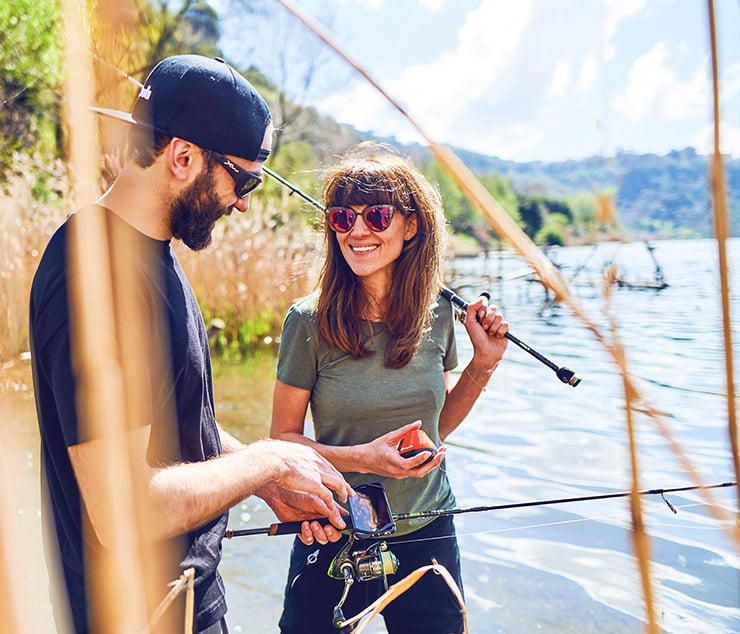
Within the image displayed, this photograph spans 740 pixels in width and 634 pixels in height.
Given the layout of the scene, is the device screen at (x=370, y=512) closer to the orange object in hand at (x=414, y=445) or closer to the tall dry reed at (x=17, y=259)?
the orange object in hand at (x=414, y=445)

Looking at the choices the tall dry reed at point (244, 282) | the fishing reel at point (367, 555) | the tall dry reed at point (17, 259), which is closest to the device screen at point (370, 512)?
the fishing reel at point (367, 555)

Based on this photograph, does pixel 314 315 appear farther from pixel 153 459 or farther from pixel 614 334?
pixel 614 334

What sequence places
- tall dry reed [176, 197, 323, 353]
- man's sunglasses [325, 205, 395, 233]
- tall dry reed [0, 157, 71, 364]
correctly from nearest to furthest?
man's sunglasses [325, 205, 395, 233]
tall dry reed [0, 157, 71, 364]
tall dry reed [176, 197, 323, 353]

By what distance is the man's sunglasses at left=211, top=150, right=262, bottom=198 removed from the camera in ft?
5.12

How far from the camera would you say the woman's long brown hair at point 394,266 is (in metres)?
2.21

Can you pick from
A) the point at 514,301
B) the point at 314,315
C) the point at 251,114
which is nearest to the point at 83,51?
the point at 251,114

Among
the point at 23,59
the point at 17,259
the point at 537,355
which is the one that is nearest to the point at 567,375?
the point at 537,355

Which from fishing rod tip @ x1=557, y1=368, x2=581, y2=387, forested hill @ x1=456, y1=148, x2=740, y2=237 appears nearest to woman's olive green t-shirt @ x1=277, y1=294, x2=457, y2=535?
fishing rod tip @ x1=557, y1=368, x2=581, y2=387

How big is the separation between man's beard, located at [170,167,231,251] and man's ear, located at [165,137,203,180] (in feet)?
0.08

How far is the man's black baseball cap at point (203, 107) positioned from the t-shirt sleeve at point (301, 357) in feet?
2.25

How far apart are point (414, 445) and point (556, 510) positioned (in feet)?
12.0

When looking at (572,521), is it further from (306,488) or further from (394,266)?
(394,266)

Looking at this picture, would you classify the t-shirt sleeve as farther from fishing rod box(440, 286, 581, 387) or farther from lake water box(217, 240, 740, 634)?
lake water box(217, 240, 740, 634)

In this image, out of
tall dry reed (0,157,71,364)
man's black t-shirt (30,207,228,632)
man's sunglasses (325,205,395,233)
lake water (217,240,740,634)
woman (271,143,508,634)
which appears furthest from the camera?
tall dry reed (0,157,71,364)
